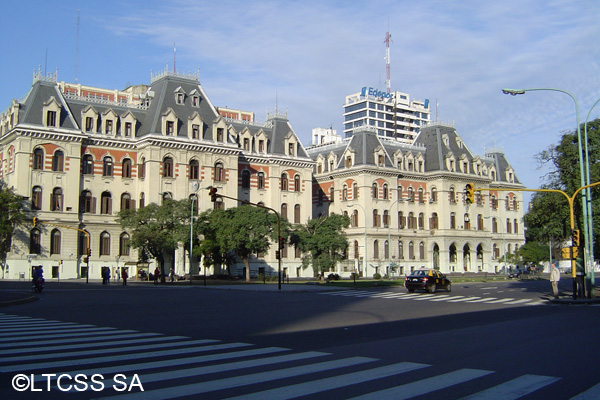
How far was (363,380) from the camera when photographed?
9820mm

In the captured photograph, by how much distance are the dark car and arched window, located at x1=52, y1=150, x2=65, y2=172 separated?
36.5 metres

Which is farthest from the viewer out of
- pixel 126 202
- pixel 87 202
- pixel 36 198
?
pixel 126 202

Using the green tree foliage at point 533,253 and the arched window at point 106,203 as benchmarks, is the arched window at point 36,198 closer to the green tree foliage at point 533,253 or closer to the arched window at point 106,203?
the arched window at point 106,203

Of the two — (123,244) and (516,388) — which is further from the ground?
(123,244)

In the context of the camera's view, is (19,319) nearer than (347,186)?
Yes

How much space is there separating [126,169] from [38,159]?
343 inches

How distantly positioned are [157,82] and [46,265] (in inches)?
921

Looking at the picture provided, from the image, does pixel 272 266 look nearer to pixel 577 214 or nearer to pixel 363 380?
pixel 577 214

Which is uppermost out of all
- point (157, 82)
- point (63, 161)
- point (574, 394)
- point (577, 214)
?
point (157, 82)

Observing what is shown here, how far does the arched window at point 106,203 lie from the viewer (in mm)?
61562

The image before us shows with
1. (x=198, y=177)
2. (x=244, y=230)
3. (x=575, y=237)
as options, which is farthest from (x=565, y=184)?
(x=198, y=177)

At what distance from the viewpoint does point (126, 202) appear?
2478 inches

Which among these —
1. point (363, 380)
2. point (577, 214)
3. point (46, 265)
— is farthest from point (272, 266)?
point (363, 380)

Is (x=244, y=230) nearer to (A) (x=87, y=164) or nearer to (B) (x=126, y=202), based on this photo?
(B) (x=126, y=202)
